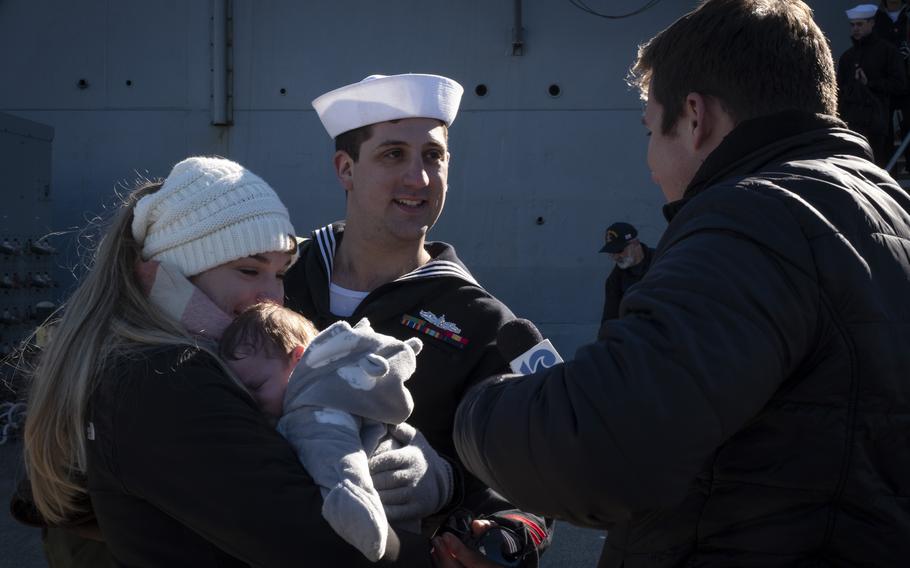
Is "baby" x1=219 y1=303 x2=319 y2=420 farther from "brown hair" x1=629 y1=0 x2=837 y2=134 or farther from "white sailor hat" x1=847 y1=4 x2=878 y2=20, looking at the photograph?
"white sailor hat" x1=847 y1=4 x2=878 y2=20

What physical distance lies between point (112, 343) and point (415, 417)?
0.89 m

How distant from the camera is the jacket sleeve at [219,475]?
1499 mm

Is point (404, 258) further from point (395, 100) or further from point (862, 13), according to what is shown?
point (862, 13)

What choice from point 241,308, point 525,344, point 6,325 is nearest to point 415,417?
point 241,308

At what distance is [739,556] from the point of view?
125 cm

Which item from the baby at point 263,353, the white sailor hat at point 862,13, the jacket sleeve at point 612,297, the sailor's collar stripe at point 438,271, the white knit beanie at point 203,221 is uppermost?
the white sailor hat at point 862,13

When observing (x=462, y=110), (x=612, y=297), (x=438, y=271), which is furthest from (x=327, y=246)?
(x=462, y=110)

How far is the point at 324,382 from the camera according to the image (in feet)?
5.64

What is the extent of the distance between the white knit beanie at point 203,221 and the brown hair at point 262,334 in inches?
5.7

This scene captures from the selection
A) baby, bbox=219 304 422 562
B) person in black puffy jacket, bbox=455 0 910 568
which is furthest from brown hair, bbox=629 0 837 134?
baby, bbox=219 304 422 562

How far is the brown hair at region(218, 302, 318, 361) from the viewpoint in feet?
5.82

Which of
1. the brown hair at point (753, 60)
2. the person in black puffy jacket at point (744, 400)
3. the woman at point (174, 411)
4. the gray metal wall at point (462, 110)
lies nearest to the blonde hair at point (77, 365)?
the woman at point (174, 411)

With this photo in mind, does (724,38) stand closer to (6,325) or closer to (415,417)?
(415,417)

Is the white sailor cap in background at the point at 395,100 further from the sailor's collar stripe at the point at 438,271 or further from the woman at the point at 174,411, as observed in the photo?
the woman at the point at 174,411
